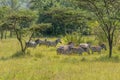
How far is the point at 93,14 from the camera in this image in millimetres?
22797

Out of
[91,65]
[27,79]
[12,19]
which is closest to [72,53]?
[12,19]

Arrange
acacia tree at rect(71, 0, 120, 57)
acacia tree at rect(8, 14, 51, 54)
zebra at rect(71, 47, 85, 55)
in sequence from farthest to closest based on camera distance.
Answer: zebra at rect(71, 47, 85, 55)
acacia tree at rect(8, 14, 51, 54)
acacia tree at rect(71, 0, 120, 57)

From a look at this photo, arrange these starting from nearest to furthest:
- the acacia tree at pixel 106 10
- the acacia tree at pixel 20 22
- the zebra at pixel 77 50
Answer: the acacia tree at pixel 106 10 → the acacia tree at pixel 20 22 → the zebra at pixel 77 50

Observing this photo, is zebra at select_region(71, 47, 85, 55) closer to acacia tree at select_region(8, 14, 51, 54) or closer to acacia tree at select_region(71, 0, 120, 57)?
acacia tree at select_region(8, 14, 51, 54)

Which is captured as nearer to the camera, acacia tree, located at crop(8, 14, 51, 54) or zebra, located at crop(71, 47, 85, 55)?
acacia tree, located at crop(8, 14, 51, 54)

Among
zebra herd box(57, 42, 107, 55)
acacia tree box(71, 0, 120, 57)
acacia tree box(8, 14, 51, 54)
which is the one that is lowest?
zebra herd box(57, 42, 107, 55)

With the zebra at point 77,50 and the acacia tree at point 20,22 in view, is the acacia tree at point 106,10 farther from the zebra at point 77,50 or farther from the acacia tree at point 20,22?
the acacia tree at point 20,22

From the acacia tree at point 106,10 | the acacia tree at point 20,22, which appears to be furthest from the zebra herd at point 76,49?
the acacia tree at point 106,10

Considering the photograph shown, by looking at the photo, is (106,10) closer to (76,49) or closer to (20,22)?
(76,49)

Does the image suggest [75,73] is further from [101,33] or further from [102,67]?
[101,33]

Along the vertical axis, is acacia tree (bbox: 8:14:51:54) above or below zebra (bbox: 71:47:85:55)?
above

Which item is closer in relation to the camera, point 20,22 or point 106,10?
point 106,10

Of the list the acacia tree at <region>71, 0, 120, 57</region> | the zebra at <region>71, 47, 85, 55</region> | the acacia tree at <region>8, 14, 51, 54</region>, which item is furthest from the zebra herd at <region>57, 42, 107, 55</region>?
the acacia tree at <region>71, 0, 120, 57</region>

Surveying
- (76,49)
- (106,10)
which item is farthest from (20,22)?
(106,10)
